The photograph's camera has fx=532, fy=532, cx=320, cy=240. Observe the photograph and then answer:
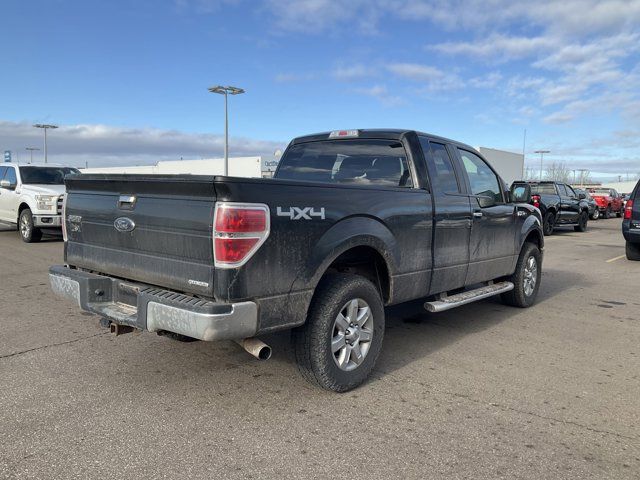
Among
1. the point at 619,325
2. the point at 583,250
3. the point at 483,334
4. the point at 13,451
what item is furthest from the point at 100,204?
the point at 583,250

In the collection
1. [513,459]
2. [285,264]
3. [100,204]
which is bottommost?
[513,459]

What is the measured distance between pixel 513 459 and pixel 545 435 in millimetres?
414

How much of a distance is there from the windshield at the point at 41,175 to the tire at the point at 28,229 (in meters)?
0.82

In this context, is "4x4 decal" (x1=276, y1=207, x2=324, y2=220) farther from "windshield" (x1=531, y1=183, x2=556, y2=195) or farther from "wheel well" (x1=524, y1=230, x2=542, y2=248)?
"windshield" (x1=531, y1=183, x2=556, y2=195)

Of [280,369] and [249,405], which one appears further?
[280,369]

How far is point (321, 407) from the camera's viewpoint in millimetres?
3596

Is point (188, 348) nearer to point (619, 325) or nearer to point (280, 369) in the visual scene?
point (280, 369)

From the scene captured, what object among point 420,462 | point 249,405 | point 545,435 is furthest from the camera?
point 249,405

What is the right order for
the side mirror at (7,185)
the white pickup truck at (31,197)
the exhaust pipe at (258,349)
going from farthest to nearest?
the side mirror at (7,185), the white pickup truck at (31,197), the exhaust pipe at (258,349)

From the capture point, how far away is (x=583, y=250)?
44.9 ft

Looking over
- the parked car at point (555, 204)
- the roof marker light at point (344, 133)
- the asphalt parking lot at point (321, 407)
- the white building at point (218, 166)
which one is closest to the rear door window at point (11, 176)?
the asphalt parking lot at point (321, 407)

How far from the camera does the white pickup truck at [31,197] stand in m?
11.9

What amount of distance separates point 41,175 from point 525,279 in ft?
37.6

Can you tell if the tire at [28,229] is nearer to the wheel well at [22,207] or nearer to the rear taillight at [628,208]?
the wheel well at [22,207]
